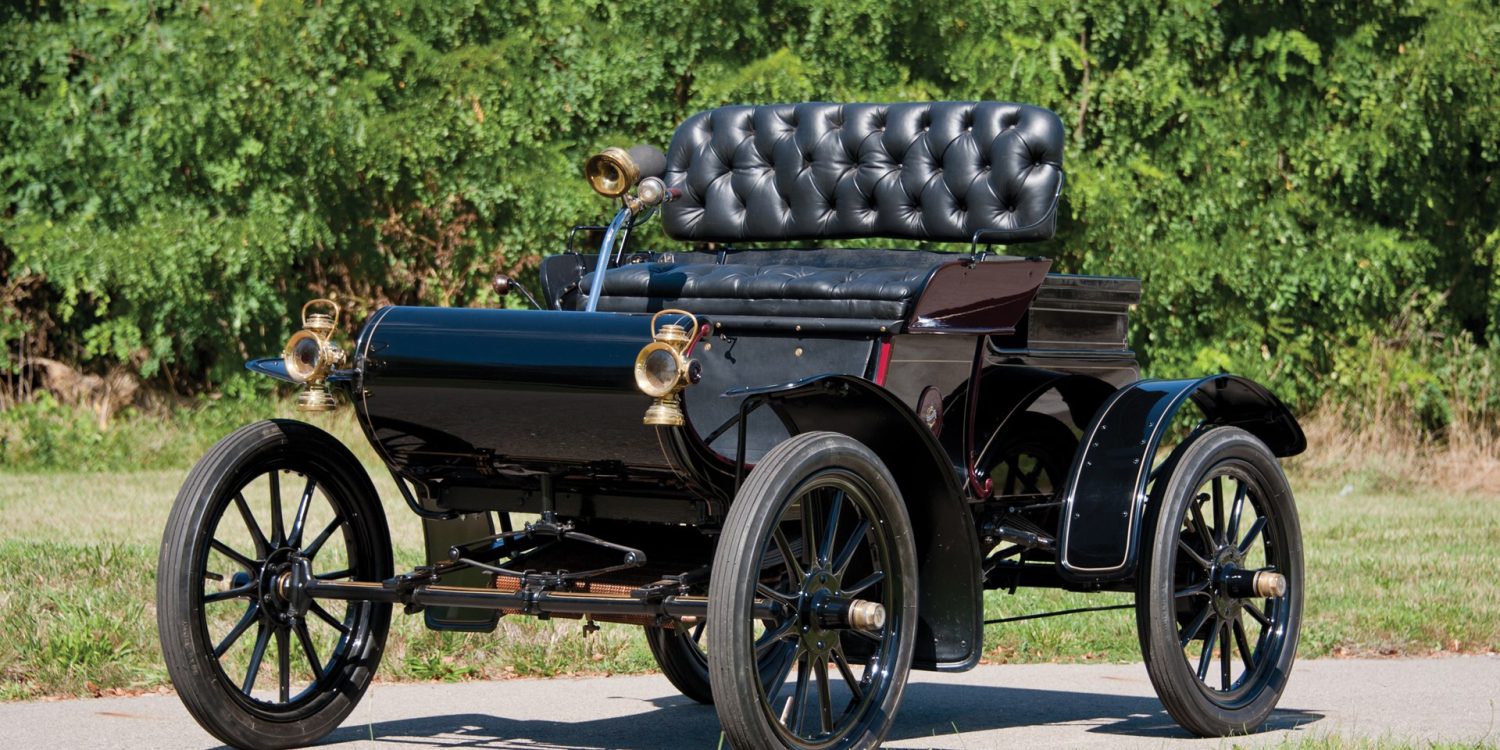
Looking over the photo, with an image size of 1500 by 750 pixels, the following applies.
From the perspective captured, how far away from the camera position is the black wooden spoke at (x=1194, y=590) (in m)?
5.65

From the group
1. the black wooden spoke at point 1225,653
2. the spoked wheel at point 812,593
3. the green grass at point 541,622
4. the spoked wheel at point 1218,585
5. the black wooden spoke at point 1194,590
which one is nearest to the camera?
the spoked wheel at point 812,593

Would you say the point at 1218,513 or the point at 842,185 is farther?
the point at 842,185

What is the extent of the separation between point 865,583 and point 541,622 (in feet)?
9.38

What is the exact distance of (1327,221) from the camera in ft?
50.4

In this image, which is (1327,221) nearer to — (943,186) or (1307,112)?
(1307,112)

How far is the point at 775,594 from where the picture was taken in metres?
4.61

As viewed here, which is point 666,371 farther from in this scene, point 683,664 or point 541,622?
point 541,622

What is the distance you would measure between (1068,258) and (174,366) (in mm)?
7399

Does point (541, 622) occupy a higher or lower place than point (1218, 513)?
lower

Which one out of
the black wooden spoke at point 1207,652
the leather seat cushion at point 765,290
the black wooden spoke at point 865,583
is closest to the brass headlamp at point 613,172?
the leather seat cushion at point 765,290

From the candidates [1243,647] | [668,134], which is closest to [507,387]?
[1243,647]

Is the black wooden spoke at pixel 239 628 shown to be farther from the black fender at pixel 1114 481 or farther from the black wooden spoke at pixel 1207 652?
the black wooden spoke at pixel 1207 652

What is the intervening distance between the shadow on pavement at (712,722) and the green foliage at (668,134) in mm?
8540

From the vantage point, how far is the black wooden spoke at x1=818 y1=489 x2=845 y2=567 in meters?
4.74
